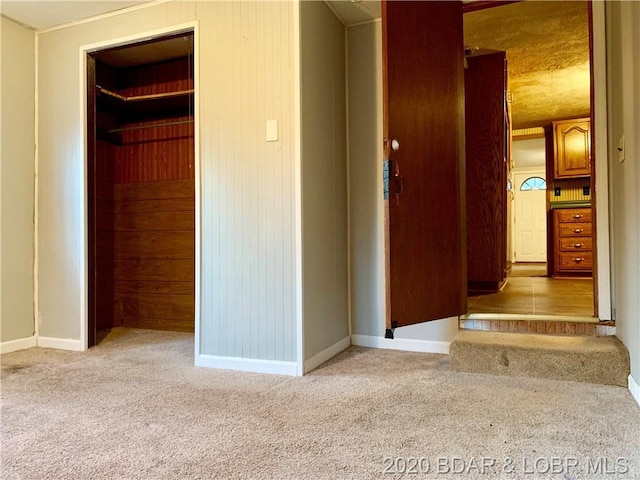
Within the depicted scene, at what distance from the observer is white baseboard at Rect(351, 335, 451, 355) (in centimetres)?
269

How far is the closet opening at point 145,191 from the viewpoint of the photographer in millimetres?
3500

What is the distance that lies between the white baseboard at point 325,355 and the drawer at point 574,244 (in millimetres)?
4124

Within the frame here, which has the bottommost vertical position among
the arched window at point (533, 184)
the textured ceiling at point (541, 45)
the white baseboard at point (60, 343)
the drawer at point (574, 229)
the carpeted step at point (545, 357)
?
the white baseboard at point (60, 343)

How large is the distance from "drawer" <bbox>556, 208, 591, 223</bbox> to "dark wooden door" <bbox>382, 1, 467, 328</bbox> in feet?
13.2

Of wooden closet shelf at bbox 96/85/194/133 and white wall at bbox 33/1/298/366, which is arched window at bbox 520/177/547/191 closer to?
wooden closet shelf at bbox 96/85/194/133

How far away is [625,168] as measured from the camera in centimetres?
194

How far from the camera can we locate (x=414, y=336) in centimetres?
276

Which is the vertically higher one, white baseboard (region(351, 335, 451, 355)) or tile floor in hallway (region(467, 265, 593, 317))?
tile floor in hallway (region(467, 265, 593, 317))

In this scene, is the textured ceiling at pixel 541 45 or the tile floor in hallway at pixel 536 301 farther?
the textured ceiling at pixel 541 45

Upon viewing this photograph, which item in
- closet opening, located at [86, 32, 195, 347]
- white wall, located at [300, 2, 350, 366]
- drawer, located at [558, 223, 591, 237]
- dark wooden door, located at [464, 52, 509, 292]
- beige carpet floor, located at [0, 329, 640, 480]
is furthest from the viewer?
drawer, located at [558, 223, 591, 237]

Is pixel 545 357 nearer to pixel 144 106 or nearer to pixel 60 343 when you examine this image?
pixel 60 343

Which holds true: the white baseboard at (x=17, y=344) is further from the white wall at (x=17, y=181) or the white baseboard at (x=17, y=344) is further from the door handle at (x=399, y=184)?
the door handle at (x=399, y=184)

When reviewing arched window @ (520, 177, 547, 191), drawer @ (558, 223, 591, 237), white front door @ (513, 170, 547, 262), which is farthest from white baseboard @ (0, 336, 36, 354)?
arched window @ (520, 177, 547, 191)

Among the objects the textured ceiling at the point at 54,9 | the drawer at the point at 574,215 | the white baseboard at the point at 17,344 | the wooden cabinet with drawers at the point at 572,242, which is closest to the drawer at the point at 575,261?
the wooden cabinet with drawers at the point at 572,242
